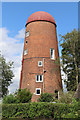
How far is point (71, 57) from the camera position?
987 inches

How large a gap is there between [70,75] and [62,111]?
42.4ft

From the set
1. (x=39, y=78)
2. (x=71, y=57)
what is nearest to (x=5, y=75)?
(x=39, y=78)

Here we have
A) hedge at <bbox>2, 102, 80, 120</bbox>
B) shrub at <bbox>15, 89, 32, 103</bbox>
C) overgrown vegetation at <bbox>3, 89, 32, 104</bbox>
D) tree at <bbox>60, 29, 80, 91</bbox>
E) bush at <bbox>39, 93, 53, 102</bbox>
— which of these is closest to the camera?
hedge at <bbox>2, 102, 80, 120</bbox>

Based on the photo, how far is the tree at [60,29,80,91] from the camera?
24.9 meters

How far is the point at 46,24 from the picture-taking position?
1122 inches

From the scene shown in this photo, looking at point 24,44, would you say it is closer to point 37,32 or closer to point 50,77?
point 37,32

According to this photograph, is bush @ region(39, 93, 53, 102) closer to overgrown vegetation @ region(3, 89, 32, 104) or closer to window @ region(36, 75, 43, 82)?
window @ region(36, 75, 43, 82)

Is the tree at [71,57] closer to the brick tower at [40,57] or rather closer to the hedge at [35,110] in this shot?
the brick tower at [40,57]

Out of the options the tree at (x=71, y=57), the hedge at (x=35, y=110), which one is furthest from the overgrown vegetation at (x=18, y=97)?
the tree at (x=71, y=57)

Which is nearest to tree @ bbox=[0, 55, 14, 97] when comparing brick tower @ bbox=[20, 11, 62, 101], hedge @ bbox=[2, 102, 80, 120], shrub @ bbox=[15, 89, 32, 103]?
brick tower @ bbox=[20, 11, 62, 101]

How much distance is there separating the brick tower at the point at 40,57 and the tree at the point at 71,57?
2.24 m

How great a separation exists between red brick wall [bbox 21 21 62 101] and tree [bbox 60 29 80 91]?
2.25 meters

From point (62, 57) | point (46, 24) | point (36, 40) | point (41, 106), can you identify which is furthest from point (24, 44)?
point (41, 106)

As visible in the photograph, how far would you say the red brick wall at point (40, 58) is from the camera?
25.6 m
